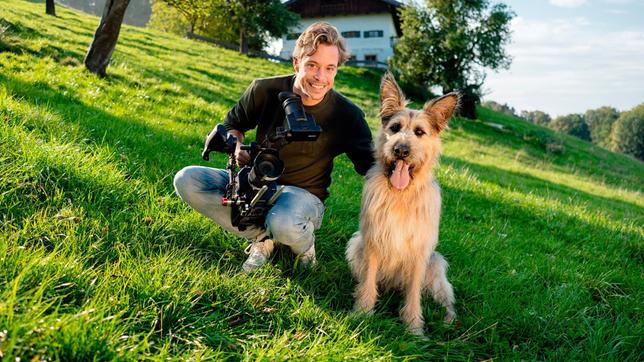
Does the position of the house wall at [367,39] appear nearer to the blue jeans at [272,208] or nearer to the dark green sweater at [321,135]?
the dark green sweater at [321,135]

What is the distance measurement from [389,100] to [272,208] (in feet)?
4.56

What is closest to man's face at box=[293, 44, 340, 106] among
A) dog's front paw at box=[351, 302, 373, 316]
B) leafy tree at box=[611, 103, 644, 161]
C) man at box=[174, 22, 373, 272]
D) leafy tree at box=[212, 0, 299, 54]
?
man at box=[174, 22, 373, 272]

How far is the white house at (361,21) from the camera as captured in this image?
42969mm

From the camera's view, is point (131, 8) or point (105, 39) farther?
point (131, 8)

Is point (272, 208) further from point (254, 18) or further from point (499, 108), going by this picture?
point (499, 108)

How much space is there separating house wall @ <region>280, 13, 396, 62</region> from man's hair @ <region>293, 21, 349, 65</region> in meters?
39.9

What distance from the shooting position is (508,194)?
8.33 m

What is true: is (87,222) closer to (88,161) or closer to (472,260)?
(88,161)

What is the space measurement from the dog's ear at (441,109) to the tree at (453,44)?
90.3 feet

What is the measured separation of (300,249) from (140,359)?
174 centimetres

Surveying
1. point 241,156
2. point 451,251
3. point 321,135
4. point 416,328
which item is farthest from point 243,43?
point 416,328

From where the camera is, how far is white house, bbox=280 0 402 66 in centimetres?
4297

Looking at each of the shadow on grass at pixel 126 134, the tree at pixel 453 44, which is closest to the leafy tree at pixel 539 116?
the tree at pixel 453 44

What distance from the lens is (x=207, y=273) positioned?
10.8 feet
